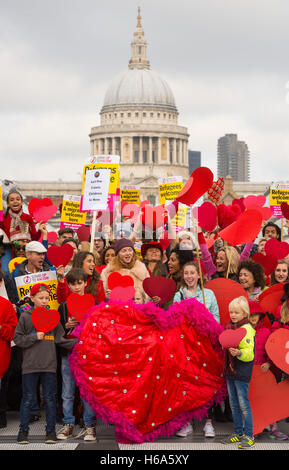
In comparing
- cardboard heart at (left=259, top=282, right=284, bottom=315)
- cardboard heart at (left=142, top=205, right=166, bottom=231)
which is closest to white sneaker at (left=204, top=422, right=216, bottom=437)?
cardboard heart at (left=259, top=282, right=284, bottom=315)

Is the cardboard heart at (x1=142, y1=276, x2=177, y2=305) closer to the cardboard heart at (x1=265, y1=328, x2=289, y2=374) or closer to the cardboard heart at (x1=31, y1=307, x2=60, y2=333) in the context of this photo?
the cardboard heart at (x1=31, y1=307, x2=60, y2=333)

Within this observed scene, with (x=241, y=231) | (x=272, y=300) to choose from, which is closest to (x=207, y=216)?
(x=241, y=231)

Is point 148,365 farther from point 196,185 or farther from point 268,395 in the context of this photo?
point 196,185

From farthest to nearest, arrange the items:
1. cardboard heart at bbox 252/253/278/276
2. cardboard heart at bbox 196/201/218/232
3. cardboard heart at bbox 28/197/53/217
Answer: cardboard heart at bbox 28/197/53/217 → cardboard heart at bbox 196/201/218/232 → cardboard heart at bbox 252/253/278/276

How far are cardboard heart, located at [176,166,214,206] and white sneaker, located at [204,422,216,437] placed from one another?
218 centimetres

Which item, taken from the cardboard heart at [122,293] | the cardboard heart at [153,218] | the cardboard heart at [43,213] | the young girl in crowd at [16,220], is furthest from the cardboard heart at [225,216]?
the cardboard heart at [122,293]

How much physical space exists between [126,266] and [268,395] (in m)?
1.85

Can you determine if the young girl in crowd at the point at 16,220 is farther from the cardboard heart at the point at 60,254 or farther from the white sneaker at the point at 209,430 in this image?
the white sneaker at the point at 209,430

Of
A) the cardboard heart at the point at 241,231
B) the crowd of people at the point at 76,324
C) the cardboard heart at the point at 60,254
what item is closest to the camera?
the crowd of people at the point at 76,324

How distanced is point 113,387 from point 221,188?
175 inches

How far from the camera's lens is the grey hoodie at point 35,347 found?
8.30m

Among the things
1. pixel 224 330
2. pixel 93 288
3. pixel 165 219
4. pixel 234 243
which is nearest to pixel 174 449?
pixel 224 330

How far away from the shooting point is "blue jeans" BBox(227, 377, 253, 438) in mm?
8133

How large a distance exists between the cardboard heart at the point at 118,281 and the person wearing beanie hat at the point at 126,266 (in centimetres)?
32
